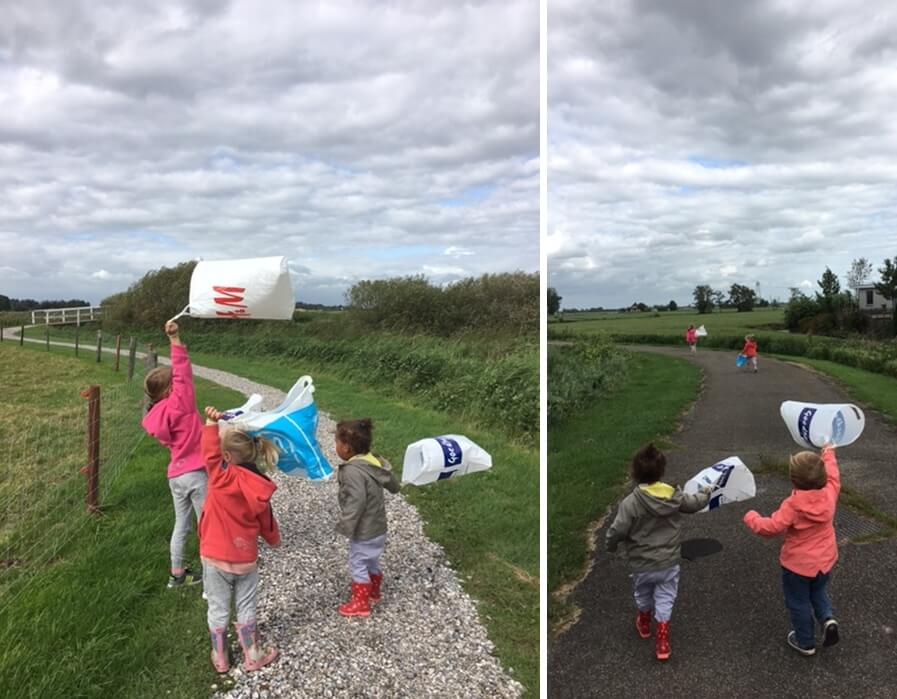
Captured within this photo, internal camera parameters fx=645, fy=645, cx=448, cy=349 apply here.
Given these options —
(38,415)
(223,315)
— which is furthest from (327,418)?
(223,315)

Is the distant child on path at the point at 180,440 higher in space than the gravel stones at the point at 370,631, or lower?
higher

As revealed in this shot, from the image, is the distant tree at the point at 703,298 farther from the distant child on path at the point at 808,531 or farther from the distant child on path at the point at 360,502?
the distant child on path at the point at 360,502

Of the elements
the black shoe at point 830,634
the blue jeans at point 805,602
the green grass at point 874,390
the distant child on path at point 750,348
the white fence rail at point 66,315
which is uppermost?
the white fence rail at point 66,315

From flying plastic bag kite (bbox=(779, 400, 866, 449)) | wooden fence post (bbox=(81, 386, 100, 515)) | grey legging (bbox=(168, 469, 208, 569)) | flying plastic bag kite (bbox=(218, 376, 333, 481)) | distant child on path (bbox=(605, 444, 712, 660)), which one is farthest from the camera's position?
wooden fence post (bbox=(81, 386, 100, 515))

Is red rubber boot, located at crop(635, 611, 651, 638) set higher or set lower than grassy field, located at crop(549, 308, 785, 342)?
lower

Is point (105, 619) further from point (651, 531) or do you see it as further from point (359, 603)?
point (651, 531)

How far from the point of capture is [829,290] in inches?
113

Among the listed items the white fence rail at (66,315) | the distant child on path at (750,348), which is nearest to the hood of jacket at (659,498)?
the distant child on path at (750,348)

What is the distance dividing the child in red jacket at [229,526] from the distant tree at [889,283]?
273 centimetres

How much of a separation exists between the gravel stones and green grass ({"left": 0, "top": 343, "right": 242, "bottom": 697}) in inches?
11.7

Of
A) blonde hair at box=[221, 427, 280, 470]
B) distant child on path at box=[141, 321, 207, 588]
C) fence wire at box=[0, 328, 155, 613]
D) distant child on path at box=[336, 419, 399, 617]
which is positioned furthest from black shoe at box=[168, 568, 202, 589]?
blonde hair at box=[221, 427, 280, 470]

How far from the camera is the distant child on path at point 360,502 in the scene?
3.33m

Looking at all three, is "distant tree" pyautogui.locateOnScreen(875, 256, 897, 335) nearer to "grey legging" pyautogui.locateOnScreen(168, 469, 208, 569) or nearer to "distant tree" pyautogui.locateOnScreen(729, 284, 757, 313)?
"distant tree" pyautogui.locateOnScreen(729, 284, 757, 313)

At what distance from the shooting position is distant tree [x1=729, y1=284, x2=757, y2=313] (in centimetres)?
301
